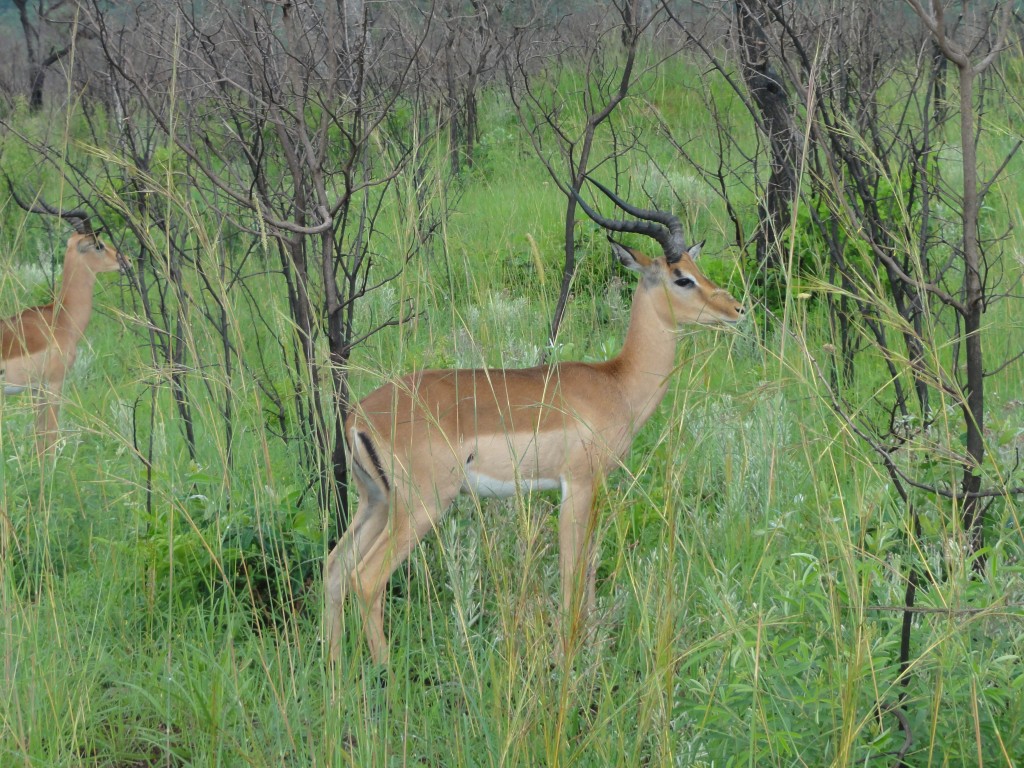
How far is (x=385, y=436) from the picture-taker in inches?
138

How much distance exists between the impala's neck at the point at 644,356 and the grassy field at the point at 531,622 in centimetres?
27

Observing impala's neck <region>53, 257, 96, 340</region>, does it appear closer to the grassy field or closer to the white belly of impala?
the grassy field

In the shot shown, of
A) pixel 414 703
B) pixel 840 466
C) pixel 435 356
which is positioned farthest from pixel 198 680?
pixel 840 466

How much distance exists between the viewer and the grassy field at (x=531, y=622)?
2.02 metres

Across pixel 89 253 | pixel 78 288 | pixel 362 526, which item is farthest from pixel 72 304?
pixel 362 526

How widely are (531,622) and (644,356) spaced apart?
2287mm

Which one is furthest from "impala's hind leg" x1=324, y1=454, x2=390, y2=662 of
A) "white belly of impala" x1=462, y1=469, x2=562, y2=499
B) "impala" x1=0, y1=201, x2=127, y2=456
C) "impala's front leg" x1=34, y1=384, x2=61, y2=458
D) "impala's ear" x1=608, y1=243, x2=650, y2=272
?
"impala" x1=0, y1=201, x2=127, y2=456

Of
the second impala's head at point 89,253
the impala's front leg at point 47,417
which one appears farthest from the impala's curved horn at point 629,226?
the second impala's head at point 89,253

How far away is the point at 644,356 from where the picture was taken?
14.0ft

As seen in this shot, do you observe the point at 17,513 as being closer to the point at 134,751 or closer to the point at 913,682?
the point at 134,751

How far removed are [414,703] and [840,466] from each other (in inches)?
82.1

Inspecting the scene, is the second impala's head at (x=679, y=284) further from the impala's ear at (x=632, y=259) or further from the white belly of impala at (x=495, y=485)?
the white belly of impala at (x=495, y=485)

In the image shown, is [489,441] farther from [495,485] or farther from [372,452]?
[372,452]

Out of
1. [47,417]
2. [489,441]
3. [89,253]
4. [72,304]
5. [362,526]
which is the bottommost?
[47,417]
